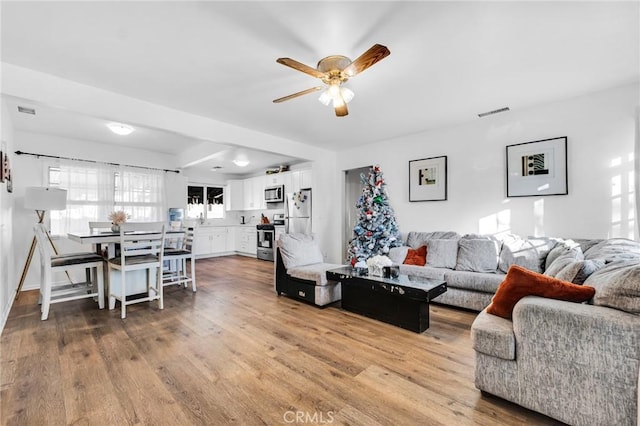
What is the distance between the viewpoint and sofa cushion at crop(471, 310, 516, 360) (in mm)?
1585

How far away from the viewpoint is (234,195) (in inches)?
327

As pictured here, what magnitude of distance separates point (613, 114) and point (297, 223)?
5.17 m

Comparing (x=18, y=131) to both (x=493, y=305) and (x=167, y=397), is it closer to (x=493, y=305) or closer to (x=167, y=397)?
(x=167, y=397)

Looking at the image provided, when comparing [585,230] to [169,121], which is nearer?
[585,230]

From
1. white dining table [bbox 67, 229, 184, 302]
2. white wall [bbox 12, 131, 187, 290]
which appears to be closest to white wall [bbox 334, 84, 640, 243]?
white dining table [bbox 67, 229, 184, 302]

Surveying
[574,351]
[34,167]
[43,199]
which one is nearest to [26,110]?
[43,199]

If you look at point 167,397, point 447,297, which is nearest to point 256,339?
point 167,397

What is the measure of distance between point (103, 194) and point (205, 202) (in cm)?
284

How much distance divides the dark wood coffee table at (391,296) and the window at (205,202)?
5839 mm

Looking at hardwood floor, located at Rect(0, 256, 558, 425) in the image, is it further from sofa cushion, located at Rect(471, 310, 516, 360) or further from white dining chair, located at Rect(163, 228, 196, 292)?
white dining chair, located at Rect(163, 228, 196, 292)

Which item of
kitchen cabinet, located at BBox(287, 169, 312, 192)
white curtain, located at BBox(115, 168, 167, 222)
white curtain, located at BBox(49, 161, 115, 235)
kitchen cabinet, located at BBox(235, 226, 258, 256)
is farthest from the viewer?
kitchen cabinet, located at BBox(235, 226, 258, 256)

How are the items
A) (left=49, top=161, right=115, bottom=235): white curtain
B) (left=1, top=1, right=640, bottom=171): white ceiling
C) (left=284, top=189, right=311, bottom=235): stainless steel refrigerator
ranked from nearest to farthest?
1. (left=1, top=1, right=640, bottom=171): white ceiling
2. (left=49, top=161, right=115, bottom=235): white curtain
3. (left=284, top=189, right=311, bottom=235): stainless steel refrigerator

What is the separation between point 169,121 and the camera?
353 cm

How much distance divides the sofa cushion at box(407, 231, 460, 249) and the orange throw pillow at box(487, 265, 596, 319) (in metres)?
2.22
